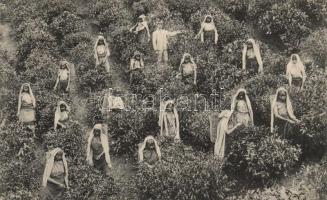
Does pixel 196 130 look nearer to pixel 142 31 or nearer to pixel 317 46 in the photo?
pixel 317 46

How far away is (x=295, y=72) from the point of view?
20844mm

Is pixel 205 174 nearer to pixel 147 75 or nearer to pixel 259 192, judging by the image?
pixel 259 192

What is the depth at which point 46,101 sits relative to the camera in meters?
22.1

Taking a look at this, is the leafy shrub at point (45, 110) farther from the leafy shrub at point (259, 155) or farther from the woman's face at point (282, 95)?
the woman's face at point (282, 95)

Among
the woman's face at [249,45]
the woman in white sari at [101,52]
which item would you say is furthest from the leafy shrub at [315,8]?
the woman in white sari at [101,52]

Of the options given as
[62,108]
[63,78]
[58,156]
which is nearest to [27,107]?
[62,108]

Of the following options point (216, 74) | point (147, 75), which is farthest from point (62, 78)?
point (216, 74)

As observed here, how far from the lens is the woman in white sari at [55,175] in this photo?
701 inches

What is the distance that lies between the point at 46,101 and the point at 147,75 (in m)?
3.37

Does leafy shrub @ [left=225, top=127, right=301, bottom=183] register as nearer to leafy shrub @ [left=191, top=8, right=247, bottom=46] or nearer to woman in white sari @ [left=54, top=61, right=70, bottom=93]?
leafy shrub @ [left=191, top=8, right=247, bottom=46]

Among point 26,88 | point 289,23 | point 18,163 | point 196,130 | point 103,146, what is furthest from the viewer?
point 289,23

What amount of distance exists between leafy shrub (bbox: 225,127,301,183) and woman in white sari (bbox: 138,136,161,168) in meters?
2.02

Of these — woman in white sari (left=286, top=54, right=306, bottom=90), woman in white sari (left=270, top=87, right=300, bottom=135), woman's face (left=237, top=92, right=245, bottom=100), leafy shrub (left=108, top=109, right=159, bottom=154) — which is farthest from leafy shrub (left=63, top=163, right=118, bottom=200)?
woman in white sari (left=286, top=54, right=306, bottom=90)

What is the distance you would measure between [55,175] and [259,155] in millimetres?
5345
